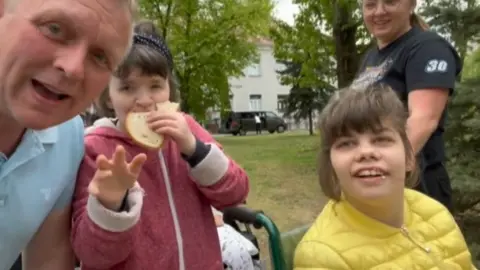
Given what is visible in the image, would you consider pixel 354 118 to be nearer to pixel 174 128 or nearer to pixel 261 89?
pixel 174 128

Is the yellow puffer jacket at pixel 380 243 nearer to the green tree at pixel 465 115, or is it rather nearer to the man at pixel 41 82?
the man at pixel 41 82

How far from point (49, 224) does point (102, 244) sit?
10.9 inches

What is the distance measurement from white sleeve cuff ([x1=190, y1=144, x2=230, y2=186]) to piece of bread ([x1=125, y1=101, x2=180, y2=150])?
0.51ft

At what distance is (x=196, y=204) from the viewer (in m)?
2.17

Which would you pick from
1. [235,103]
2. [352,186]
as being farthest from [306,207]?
[235,103]

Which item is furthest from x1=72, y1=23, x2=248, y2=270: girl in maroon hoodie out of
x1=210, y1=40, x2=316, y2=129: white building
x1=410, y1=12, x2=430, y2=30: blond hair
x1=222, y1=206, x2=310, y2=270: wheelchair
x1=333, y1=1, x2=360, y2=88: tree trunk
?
x1=210, y1=40, x2=316, y2=129: white building

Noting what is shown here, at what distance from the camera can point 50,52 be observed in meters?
1.51

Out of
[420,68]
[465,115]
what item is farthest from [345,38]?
[420,68]

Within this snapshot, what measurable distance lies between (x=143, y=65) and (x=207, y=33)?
72.5 feet

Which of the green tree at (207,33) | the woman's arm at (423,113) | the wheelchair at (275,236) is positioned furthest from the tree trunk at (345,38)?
the wheelchair at (275,236)

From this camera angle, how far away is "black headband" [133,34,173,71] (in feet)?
7.19

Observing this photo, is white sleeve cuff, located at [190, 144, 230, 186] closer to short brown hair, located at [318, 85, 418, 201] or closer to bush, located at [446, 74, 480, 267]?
short brown hair, located at [318, 85, 418, 201]

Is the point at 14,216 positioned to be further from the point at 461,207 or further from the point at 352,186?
the point at 461,207

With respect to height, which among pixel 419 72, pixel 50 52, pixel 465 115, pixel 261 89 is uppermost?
pixel 50 52
